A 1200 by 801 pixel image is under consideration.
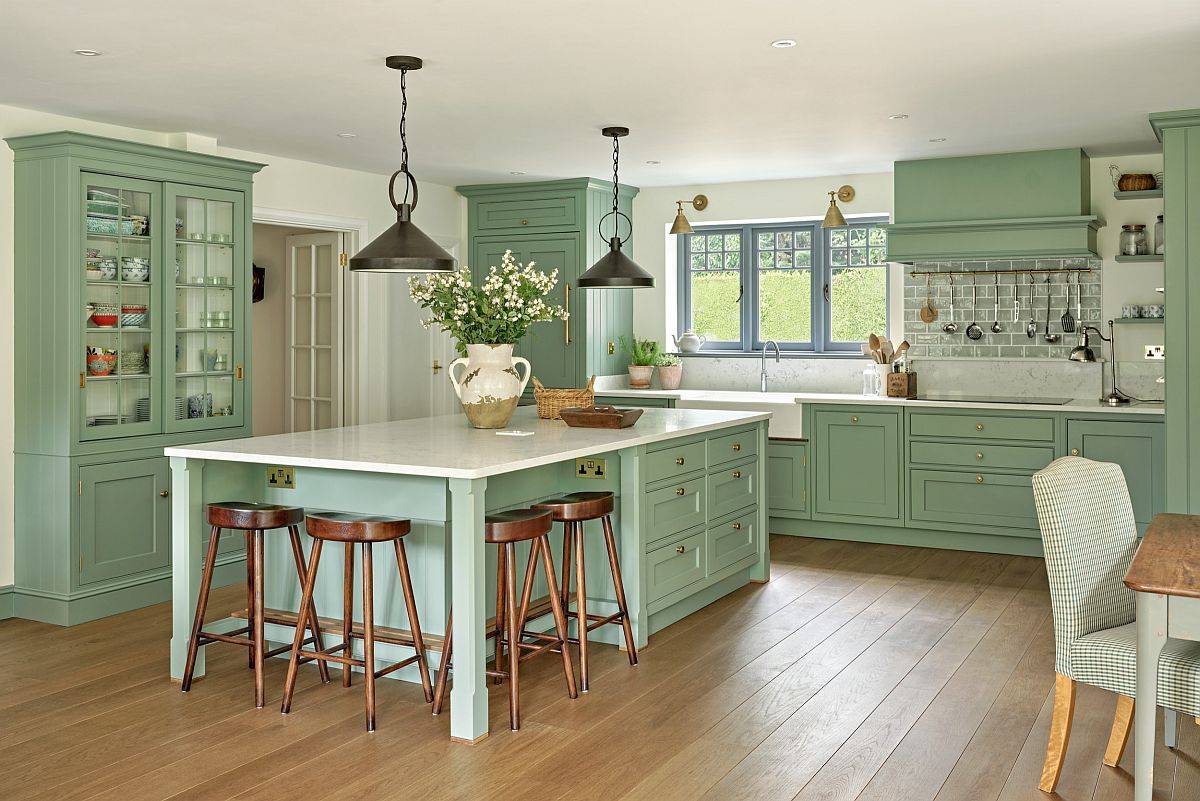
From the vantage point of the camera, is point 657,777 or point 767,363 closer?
point 657,777

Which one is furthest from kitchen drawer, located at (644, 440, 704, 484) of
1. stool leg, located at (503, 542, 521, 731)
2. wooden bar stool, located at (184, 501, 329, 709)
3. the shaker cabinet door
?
the shaker cabinet door

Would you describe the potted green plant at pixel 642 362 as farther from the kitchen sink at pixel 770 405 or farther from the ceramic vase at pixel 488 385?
the ceramic vase at pixel 488 385

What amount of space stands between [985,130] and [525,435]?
3.03 m

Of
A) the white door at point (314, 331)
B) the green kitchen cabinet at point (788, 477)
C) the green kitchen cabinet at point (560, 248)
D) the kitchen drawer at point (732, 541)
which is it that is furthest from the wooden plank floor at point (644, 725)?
the green kitchen cabinet at point (560, 248)

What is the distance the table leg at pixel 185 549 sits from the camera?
3.93 m

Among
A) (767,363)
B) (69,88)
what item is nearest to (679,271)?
(767,363)

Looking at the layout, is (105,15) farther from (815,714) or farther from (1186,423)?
(1186,423)

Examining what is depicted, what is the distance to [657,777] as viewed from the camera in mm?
3143

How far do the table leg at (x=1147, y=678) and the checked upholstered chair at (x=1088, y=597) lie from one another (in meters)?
0.11

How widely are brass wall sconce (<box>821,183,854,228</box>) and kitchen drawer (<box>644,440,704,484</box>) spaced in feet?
8.90

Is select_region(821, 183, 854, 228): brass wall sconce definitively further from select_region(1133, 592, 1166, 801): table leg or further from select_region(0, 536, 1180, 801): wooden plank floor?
select_region(1133, 592, 1166, 801): table leg

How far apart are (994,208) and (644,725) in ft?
14.0

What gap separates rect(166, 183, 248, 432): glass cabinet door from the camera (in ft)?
18.0

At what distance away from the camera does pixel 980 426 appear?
6.38m
